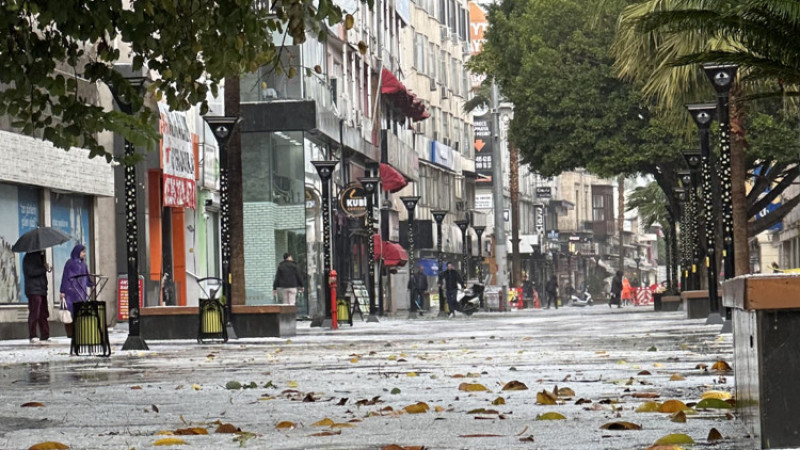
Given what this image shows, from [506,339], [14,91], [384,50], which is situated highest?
[384,50]

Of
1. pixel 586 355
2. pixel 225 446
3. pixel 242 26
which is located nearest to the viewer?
pixel 225 446

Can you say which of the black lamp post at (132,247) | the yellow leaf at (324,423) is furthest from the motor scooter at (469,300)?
the yellow leaf at (324,423)

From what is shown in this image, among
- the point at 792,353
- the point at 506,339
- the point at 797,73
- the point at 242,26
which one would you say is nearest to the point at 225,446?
the point at 792,353

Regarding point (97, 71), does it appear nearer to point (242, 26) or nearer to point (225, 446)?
point (242, 26)

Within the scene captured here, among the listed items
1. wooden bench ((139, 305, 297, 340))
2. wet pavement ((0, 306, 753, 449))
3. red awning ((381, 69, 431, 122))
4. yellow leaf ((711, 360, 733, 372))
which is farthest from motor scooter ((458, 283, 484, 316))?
yellow leaf ((711, 360, 733, 372))

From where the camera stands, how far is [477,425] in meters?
9.34

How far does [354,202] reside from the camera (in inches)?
2004

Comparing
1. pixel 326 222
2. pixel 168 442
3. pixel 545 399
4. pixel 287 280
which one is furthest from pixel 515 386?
pixel 287 280

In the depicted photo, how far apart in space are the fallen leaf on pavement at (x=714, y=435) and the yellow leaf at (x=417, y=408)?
8.76 feet

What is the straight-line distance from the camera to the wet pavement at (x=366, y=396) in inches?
343

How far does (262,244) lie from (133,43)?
115ft

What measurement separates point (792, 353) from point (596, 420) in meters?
2.74

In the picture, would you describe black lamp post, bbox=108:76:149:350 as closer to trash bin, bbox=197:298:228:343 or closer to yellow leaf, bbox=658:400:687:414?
trash bin, bbox=197:298:228:343

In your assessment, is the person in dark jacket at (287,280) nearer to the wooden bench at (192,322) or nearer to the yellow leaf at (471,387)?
the wooden bench at (192,322)
